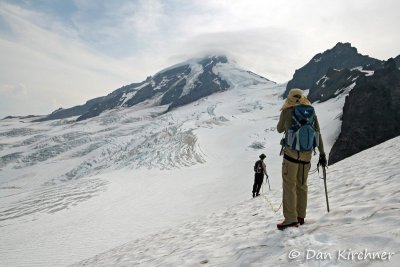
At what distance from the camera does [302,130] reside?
21.2 ft

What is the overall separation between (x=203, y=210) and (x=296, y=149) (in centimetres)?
1692

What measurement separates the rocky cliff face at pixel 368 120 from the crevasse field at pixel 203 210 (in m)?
7.02

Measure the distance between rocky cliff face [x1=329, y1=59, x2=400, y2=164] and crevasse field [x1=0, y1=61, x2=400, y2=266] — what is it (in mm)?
7022

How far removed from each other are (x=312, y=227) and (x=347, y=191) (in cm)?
325

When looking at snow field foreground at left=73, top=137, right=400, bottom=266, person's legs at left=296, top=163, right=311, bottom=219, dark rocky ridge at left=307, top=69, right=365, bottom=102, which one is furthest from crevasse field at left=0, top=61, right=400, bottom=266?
dark rocky ridge at left=307, top=69, right=365, bottom=102

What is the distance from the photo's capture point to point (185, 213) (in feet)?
74.1

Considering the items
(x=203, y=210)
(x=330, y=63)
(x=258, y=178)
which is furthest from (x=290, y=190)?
(x=330, y=63)

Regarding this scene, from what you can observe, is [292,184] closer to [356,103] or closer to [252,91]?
[356,103]

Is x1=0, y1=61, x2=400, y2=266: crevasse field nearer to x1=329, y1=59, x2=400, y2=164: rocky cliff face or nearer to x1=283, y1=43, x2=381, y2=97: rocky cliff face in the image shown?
x1=329, y1=59, x2=400, y2=164: rocky cliff face

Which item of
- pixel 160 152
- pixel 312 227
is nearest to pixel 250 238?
pixel 312 227

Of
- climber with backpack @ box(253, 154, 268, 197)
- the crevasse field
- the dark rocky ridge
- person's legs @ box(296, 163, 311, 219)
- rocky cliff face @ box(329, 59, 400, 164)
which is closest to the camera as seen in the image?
the crevasse field

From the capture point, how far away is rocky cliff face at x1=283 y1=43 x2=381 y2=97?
144 metres

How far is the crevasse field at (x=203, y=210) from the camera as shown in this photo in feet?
18.1

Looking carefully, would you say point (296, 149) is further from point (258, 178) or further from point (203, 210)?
point (203, 210)
